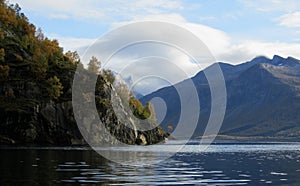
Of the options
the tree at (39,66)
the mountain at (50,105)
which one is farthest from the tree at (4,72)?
the tree at (39,66)

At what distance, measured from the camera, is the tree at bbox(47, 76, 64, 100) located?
170 metres

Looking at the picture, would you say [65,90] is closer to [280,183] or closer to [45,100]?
[45,100]

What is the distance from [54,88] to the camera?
170m

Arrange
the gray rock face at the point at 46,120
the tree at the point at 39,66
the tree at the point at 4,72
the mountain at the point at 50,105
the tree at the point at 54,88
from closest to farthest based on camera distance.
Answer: the gray rock face at the point at 46,120
the mountain at the point at 50,105
the tree at the point at 54,88
the tree at the point at 4,72
the tree at the point at 39,66

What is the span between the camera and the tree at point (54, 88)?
170 metres

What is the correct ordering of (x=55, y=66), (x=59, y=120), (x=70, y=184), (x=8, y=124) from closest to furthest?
1. (x=70, y=184)
2. (x=8, y=124)
3. (x=59, y=120)
4. (x=55, y=66)

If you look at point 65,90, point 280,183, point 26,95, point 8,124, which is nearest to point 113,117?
point 65,90

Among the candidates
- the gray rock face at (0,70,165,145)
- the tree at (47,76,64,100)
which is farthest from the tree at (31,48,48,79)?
the tree at (47,76,64,100)

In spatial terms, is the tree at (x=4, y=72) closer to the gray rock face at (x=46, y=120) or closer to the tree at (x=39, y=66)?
the gray rock face at (x=46, y=120)

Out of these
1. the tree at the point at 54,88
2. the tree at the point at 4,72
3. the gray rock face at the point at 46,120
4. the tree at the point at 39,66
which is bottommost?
the gray rock face at the point at 46,120

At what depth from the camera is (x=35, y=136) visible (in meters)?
152

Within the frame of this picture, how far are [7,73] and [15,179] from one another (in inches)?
5297

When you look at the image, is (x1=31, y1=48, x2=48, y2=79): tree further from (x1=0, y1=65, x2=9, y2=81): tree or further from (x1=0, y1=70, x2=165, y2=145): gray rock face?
(x1=0, y1=65, x2=9, y2=81): tree

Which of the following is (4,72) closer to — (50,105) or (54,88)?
(54,88)
